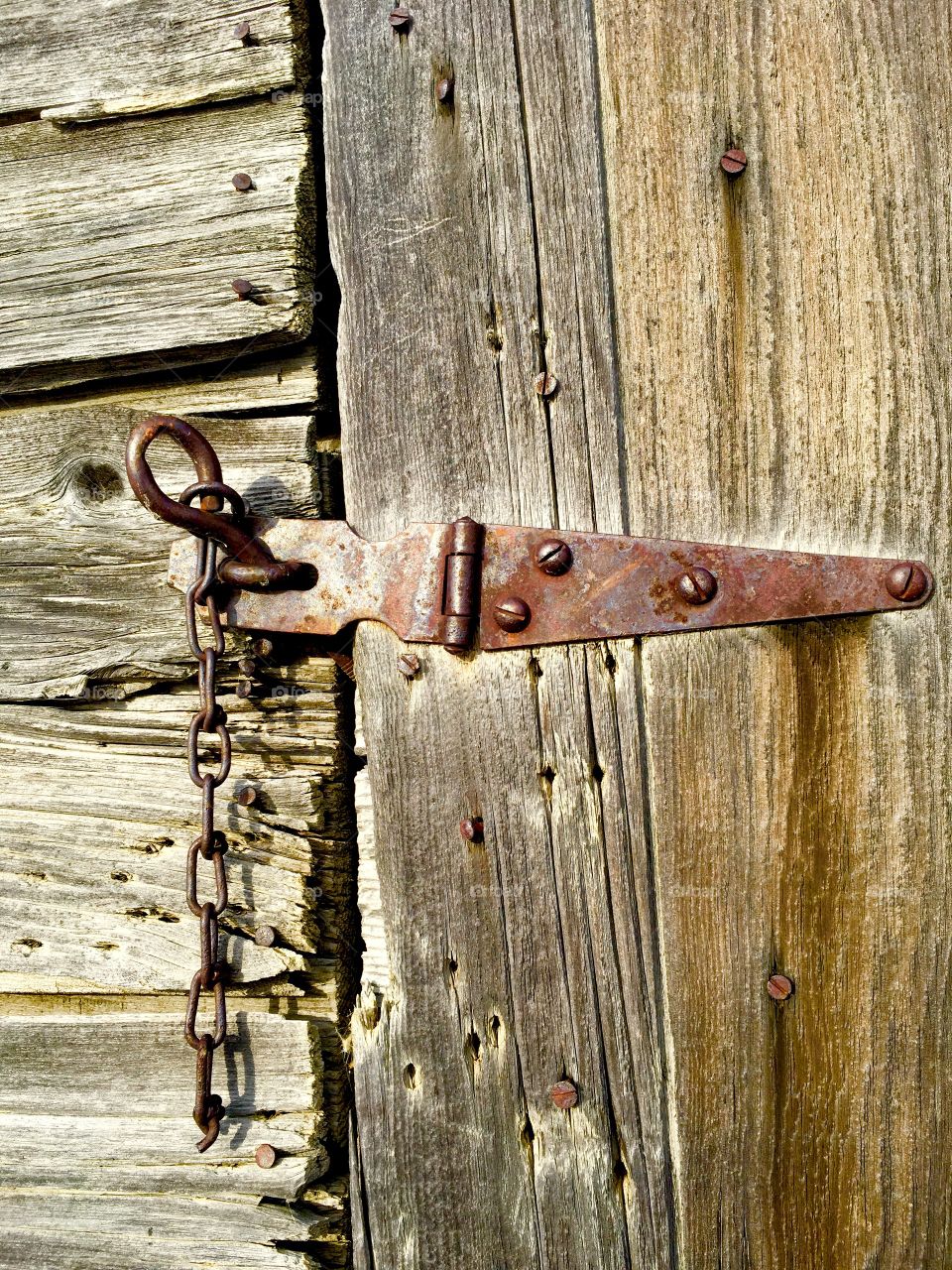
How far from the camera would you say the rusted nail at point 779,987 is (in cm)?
92

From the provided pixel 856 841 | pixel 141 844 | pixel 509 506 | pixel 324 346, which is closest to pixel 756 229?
pixel 509 506

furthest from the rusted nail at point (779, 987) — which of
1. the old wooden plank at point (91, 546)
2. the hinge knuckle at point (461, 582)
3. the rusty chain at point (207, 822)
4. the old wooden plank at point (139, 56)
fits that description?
the old wooden plank at point (139, 56)

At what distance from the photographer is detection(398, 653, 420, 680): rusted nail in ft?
3.36

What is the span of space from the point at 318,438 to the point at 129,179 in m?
0.39

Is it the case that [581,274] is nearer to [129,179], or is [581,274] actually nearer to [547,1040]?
[129,179]

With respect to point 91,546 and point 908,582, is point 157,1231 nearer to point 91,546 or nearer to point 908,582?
point 91,546

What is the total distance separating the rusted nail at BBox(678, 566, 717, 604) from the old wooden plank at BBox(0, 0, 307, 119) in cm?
73

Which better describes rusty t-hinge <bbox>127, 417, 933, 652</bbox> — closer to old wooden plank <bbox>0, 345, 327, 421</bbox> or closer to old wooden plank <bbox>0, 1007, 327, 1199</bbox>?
old wooden plank <bbox>0, 345, 327, 421</bbox>

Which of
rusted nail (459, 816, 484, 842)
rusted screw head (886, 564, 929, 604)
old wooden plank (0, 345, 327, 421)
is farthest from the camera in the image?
old wooden plank (0, 345, 327, 421)

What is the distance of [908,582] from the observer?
0.89m

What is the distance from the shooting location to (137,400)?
1166mm

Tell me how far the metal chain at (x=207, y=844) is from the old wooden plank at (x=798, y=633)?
461 mm

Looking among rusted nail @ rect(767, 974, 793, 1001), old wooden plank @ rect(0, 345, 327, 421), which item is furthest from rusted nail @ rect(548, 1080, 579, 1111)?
old wooden plank @ rect(0, 345, 327, 421)

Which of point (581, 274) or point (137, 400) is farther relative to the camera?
point (137, 400)
